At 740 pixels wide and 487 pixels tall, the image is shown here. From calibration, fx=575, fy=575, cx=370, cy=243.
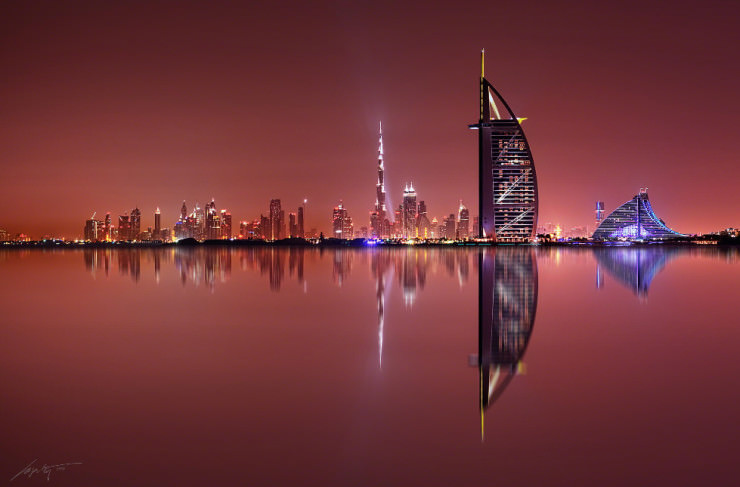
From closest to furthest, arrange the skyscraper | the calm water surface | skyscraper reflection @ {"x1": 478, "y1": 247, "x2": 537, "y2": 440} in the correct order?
the calm water surface < skyscraper reflection @ {"x1": 478, "y1": 247, "x2": 537, "y2": 440} < the skyscraper

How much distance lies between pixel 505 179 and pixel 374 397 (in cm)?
14632

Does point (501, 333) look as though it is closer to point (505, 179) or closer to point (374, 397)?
point (374, 397)

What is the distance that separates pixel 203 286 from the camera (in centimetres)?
3058

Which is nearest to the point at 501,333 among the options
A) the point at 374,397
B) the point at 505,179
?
the point at 374,397

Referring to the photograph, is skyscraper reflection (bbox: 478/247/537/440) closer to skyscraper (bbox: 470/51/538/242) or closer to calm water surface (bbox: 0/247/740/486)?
calm water surface (bbox: 0/247/740/486)

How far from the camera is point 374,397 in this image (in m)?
9.43

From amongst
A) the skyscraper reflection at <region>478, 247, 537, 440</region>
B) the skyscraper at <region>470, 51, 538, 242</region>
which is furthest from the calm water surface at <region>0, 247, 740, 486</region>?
the skyscraper at <region>470, 51, 538, 242</region>

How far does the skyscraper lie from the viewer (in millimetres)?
149250

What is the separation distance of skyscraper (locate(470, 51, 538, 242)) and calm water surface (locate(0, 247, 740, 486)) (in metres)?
134

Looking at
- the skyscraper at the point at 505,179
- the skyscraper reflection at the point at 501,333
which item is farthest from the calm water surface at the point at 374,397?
the skyscraper at the point at 505,179

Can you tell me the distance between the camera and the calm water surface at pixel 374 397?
6.77 meters

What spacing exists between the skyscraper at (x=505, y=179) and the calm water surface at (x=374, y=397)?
133665 mm

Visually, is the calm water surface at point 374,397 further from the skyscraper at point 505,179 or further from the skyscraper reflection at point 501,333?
the skyscraper at point 505,179

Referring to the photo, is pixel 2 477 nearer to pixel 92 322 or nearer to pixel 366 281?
pixel 92 322
